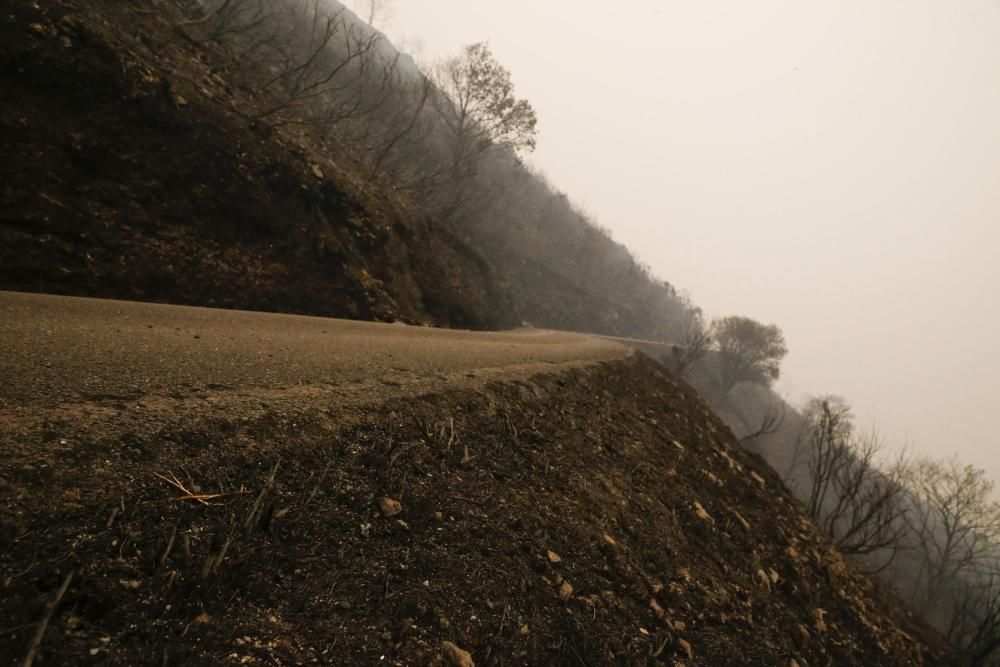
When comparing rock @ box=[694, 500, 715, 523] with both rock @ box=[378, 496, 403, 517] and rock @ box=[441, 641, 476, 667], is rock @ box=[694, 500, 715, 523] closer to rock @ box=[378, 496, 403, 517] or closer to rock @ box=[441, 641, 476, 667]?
rock @ box=[441, 641, 476, 667]

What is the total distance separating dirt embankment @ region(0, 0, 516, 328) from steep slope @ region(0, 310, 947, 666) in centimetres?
439

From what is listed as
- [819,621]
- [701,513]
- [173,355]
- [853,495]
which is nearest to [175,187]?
[173,355]

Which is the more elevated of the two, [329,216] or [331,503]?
[329,216]

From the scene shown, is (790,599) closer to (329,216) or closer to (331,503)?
(331,503)

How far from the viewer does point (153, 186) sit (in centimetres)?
605

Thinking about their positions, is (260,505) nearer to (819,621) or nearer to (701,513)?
(701,513)

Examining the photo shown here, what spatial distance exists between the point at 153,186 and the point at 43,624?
22.4ft

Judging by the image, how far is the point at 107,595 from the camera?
1375 millimetres

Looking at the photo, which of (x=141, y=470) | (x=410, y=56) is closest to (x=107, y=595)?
(x=141, y=470)

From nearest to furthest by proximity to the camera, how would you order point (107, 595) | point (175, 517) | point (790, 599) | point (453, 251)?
point (107, 595), point (175, 517), point (790, 599), point (453, 251)

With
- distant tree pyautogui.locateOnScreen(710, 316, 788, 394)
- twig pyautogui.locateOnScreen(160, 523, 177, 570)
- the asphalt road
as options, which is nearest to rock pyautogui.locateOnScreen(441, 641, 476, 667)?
twig pyautogui.locateOnScreen(160, 523, 177, 570)

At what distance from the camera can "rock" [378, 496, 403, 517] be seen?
227cm

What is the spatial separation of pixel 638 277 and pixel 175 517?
5121 cm

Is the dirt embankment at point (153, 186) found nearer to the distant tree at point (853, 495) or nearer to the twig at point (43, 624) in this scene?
the twig at point (43, 624)
